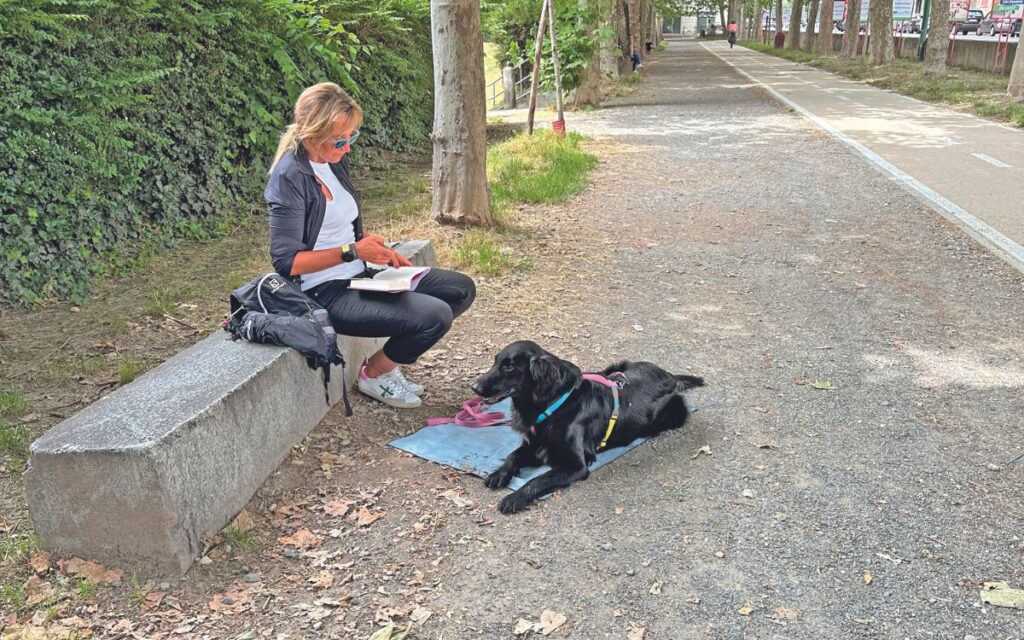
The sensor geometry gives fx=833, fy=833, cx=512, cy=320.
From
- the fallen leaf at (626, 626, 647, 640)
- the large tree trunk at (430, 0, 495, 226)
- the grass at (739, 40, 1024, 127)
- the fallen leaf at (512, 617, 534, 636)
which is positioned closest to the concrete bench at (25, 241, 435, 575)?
the fallen leaf at (512, 617, 534, 636)

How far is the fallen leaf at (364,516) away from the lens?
3736mm

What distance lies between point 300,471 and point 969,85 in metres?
23.6

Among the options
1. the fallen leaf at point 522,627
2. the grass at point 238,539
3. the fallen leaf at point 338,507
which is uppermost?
the grass at point 238,539

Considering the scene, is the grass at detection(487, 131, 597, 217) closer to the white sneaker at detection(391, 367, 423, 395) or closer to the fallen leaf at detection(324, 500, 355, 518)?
the white sneaker at detection(391, 367, 423, 395)

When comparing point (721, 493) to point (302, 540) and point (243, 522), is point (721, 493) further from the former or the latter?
point (243, 522)

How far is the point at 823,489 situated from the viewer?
383cm

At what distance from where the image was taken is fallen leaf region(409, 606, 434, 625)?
3.08m

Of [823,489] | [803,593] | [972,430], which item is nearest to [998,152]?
[972,430]

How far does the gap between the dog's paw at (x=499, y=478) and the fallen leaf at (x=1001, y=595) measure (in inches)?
78.1

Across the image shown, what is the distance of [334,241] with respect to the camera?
4461 mm

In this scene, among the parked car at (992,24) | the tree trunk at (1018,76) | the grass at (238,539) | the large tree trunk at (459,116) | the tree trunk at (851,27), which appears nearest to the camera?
the grass at (238,539)

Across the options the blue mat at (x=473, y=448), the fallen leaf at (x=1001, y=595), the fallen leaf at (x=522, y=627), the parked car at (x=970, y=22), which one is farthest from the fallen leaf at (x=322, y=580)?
the parked car at (x=970, y=22)

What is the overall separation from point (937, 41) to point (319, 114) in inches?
1013

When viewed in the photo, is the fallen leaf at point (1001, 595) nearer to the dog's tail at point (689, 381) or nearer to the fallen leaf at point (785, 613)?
the fallen leaf at point (785, 613)
